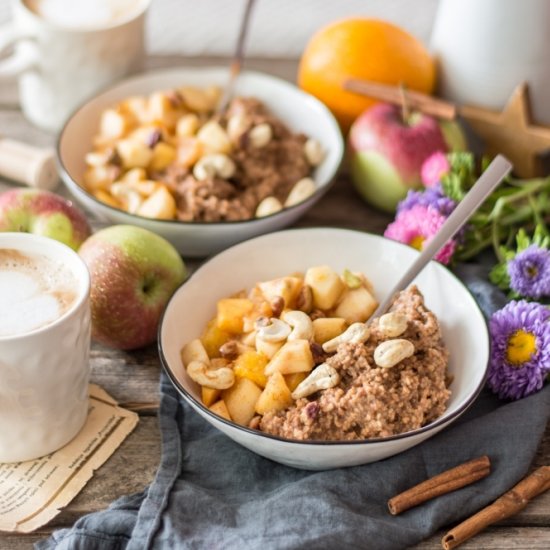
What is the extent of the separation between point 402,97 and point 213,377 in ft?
2.25

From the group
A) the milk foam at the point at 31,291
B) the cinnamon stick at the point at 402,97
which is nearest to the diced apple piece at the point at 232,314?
the milk foam at the point at 31,291

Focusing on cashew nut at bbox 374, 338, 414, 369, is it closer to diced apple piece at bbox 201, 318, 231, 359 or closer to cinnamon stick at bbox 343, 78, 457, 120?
diced apple piece at bbox 201, 318, 231, 359

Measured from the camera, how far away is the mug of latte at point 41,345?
0.96m

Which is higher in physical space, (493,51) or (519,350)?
(493,51)

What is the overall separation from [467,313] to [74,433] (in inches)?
20.5

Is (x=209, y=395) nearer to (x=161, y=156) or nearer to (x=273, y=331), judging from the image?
(x=273, y=331)

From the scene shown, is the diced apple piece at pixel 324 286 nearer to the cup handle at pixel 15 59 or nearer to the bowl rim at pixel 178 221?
the bowl rim at pixel 178 221

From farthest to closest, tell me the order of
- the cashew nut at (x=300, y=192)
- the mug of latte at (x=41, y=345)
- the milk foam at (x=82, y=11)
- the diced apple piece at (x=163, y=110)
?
the milk foam at (x=82, y=11) → the diced apple piece at (x=163, y=110) → the cashew nut at (x=300, y=192) → the mug of latte at (x=41, y=345)

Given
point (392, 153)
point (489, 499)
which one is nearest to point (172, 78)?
point (392, 153)

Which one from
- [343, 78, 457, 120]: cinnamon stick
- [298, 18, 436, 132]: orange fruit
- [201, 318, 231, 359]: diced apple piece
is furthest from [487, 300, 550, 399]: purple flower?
[298, 18, 436, 132]: orange fruit

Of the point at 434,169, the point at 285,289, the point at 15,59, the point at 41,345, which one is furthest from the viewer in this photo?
the point at 15,59

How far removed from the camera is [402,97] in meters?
1.53

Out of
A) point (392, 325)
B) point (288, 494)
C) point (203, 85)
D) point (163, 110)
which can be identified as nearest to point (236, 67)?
point (203, 85)

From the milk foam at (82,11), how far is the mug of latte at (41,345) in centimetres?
70
